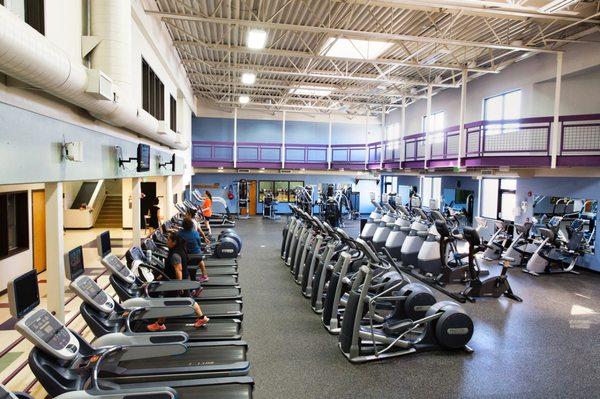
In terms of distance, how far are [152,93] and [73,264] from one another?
581cm

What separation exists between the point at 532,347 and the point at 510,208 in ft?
27.6

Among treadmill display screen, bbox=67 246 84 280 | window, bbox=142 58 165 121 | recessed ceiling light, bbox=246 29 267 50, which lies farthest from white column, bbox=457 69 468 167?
A: treadmill display screen, bbox=67 246 84 280

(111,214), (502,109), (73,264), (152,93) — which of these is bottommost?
(111,214)

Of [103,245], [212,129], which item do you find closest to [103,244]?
[103,245]

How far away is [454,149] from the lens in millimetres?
11727

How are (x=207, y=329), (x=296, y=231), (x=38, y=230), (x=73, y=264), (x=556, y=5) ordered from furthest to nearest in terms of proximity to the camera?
(x=296, y=231) < (x=38, y=230) < (x=556, y=5) < (x=207, y=329) < (x=73, y=264)

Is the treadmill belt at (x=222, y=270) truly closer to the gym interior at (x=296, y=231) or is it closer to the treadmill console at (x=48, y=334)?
the gym interior at (x=296, y=231)

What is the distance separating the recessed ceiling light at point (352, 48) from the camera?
9.41 m

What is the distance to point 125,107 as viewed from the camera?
4543mm

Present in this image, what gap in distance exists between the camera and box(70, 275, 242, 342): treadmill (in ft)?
12.3

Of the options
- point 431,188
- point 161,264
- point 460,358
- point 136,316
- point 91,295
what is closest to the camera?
point 91,295

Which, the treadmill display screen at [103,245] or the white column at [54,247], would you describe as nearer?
the white column at [54,247]

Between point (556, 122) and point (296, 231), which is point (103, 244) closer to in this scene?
point (296, 231)

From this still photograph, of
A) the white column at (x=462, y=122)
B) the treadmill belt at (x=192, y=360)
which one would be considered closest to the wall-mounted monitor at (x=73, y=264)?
the treadmill belt at (x=192, y=360)
